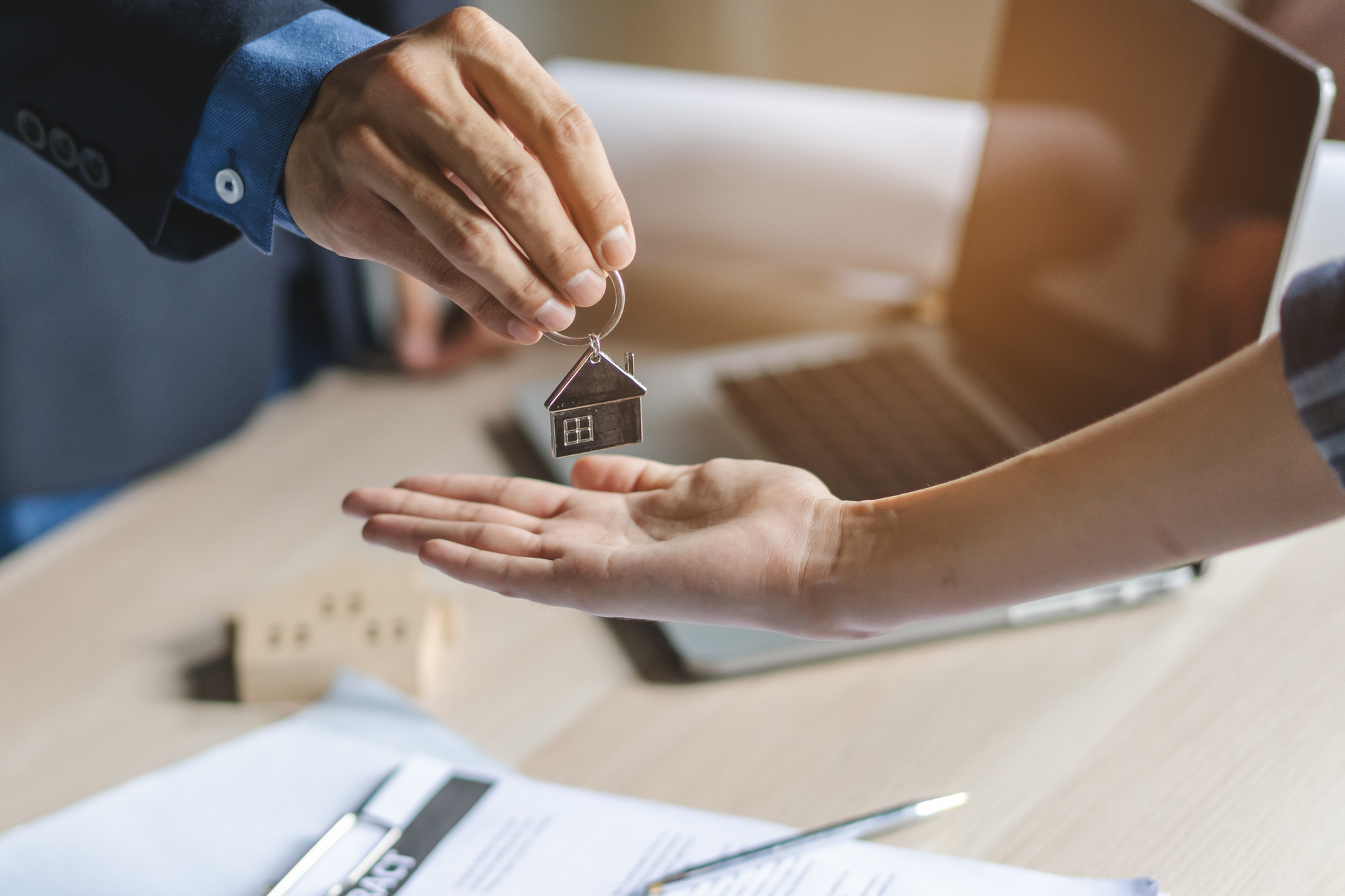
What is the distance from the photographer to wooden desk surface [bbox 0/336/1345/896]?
24.2 inches

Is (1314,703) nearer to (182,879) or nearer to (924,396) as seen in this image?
(924,396)

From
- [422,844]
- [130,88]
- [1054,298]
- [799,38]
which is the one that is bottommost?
[422,844]

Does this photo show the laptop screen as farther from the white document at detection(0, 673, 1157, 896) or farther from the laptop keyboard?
the white document at detection(0, 673, 1157, 896)

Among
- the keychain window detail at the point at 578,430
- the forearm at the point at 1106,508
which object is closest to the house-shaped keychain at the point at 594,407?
the keychain window detail at the point at 578,430

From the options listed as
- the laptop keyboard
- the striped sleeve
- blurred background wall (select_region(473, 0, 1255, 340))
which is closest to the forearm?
the striped sleeve

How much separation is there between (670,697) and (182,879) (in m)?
0.29

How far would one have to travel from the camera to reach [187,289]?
100 cm

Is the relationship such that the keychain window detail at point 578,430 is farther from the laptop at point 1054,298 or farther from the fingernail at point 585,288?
the laptop at point 1054,298

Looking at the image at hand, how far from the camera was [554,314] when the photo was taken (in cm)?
49

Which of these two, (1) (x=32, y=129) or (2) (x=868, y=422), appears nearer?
(1) (x=32, y=129)

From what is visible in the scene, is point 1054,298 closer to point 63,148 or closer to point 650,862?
point 650,862

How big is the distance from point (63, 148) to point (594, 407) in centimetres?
41

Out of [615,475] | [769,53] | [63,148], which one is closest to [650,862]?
[615,475]

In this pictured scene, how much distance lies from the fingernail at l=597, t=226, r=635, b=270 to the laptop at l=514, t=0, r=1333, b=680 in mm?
216
